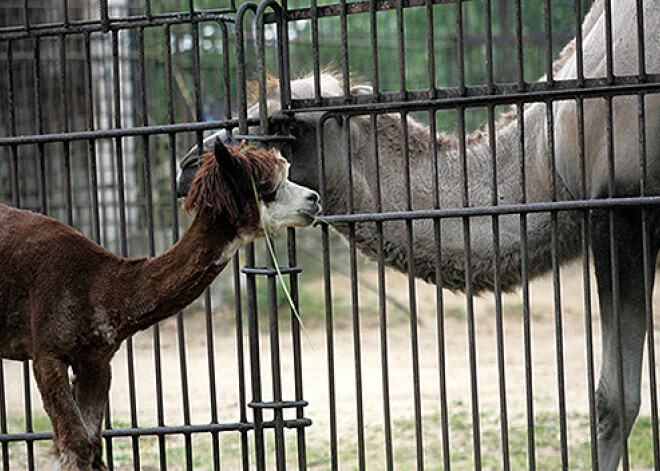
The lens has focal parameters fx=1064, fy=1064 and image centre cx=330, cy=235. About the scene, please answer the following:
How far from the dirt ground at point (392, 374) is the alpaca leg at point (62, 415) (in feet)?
7.89

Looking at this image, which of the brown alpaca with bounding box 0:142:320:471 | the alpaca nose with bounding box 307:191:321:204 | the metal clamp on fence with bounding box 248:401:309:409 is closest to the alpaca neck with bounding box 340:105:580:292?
the metal clamp on fence with bounding box 248:401:309:409

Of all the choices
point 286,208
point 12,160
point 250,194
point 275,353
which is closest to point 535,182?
point 275,353

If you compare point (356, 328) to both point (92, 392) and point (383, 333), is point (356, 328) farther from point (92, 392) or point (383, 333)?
point (92, 392)

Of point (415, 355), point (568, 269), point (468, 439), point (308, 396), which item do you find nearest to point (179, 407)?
point (308, 396)

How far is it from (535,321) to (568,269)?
7180 mm

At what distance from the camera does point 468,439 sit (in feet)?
23.8

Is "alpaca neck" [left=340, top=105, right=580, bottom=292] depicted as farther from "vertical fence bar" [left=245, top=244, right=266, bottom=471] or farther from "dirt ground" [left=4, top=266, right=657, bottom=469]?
"vertical fence bar" [left=245, top=244, right=266, bottom=471]

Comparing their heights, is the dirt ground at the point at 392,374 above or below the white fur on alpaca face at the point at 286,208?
below

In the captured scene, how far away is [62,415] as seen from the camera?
3980 millimetres

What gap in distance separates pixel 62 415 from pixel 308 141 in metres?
1.89

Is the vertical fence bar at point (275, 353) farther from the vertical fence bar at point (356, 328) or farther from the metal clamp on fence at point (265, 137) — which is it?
the metal clamp on fence at point (265, 137)

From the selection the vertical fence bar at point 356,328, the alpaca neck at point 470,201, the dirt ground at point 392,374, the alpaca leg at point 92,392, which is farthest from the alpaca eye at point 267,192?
the dirt ground at point 392,374

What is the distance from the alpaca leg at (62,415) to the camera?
3967mm

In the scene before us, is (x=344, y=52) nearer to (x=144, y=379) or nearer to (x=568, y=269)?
(x=568, y=269)
